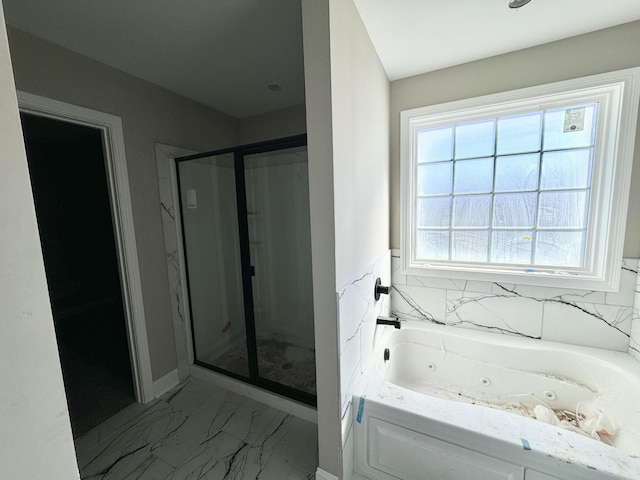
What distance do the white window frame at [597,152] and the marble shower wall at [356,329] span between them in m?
0.74

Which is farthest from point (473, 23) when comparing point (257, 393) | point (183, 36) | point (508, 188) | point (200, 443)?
point (200, 443)

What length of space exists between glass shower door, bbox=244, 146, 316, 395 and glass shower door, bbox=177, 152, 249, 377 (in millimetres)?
180

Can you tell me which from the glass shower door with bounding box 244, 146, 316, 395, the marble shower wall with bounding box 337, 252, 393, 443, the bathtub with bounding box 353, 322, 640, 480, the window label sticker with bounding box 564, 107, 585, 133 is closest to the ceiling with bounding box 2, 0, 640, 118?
the window label sticker with bounding box 564, 107, 585, 133

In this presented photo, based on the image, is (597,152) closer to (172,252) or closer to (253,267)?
(253,267)

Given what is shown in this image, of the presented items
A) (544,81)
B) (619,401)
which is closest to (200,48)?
(544,81)

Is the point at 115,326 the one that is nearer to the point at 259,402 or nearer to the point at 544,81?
the point at 259,402

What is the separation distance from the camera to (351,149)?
1.23 m

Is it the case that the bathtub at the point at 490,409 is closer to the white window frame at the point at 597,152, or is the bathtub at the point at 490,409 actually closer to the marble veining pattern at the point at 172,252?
the white window frame at the point at 597,152

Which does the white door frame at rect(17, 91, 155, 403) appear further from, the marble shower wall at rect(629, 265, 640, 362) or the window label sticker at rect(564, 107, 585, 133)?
the marble shower wall at rect(629, 265, 640, 362)

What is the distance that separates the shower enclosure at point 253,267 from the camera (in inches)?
82.0

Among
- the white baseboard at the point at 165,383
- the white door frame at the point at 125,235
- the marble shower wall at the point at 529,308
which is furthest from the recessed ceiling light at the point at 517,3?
the white baseboard at the point at 165,383

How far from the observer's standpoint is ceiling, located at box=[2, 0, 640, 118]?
3.99 ft

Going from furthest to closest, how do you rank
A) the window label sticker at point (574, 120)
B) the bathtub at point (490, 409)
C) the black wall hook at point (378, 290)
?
1. the black wall hook at point (378, 290)
2. the window label sticker at point (574, 120)
3. the bathtub at point (490, 409)

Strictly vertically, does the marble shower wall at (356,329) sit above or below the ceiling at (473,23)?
below
